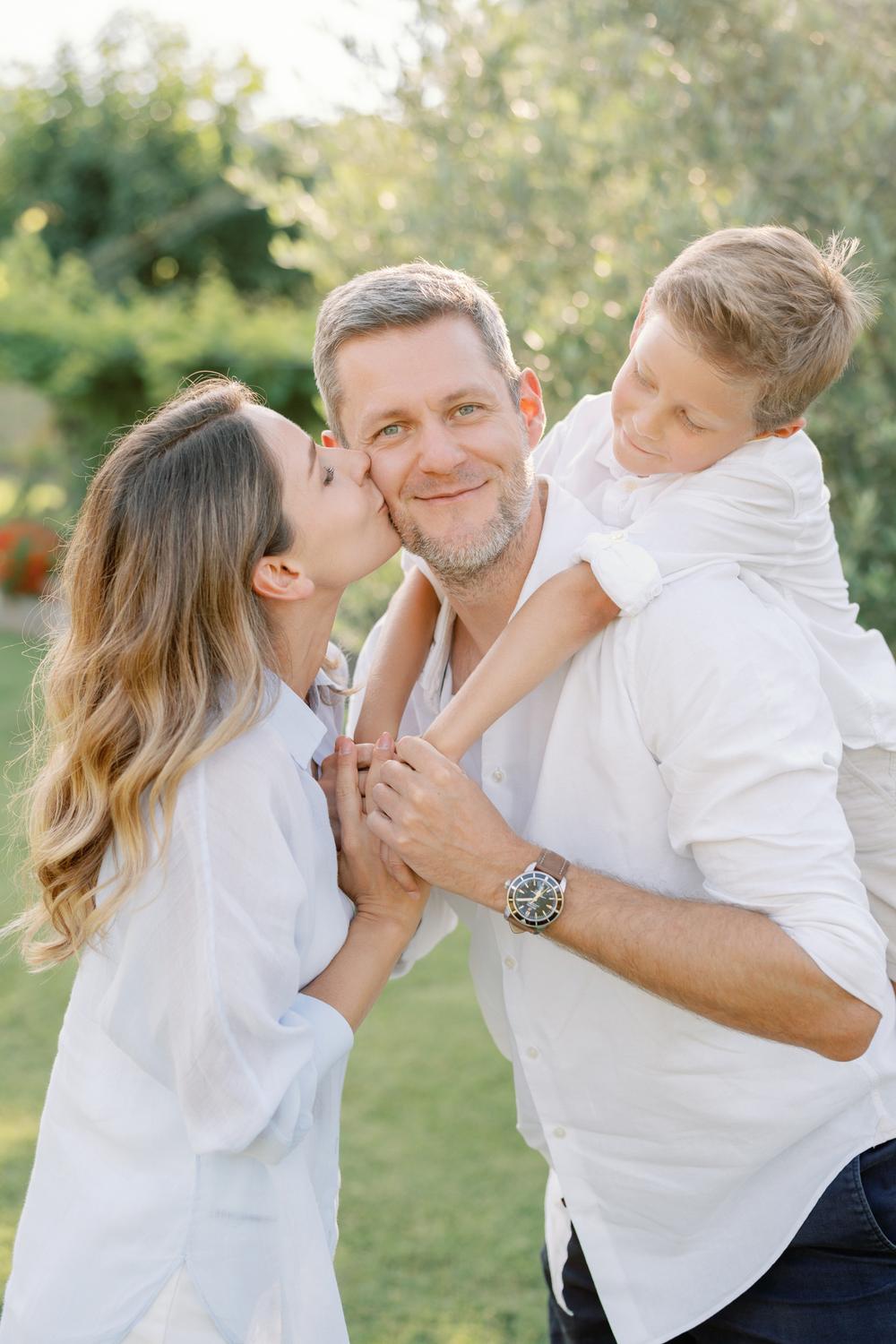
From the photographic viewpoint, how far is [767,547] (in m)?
2.41

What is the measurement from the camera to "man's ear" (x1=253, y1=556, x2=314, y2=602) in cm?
224

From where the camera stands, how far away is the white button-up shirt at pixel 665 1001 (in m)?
2.04

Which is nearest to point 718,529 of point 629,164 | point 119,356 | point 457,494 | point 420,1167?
point 457,494

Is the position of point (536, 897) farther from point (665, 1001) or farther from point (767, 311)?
point (767, 311)

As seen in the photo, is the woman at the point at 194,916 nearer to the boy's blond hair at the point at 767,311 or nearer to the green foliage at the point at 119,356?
the boy's blond hair at the point at 767,311

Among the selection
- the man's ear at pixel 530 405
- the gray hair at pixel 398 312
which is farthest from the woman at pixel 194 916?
the man's ear at pixel 530 405

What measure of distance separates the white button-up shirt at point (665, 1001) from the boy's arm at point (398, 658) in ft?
1.02

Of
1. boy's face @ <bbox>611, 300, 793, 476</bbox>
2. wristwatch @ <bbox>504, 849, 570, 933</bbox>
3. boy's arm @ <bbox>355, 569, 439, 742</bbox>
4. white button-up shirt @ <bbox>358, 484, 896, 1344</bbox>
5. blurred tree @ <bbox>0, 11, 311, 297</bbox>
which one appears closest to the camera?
white button-up shirt @ <bbox>358, 484, 896, 1344</bbox>

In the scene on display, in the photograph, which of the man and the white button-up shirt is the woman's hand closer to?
the man

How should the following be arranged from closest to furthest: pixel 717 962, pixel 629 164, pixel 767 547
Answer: pixel 717 962 < pixel 767 547 < pixel 629 164

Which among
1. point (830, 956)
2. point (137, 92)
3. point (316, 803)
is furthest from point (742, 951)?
point (137, 92)

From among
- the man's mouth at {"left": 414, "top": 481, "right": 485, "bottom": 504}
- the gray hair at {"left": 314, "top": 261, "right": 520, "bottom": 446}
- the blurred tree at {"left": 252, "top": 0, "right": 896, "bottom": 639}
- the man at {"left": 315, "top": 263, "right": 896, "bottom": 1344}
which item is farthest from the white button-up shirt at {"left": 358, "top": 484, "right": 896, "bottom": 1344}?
the blurred tree at {"left": 252, "top": 0, "right": 896, "bottom": 639}

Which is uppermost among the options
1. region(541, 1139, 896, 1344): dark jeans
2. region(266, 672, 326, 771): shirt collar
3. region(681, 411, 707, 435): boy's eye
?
region(681, 411, 707, 435): boy's eye

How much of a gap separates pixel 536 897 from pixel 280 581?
26.4 inches
